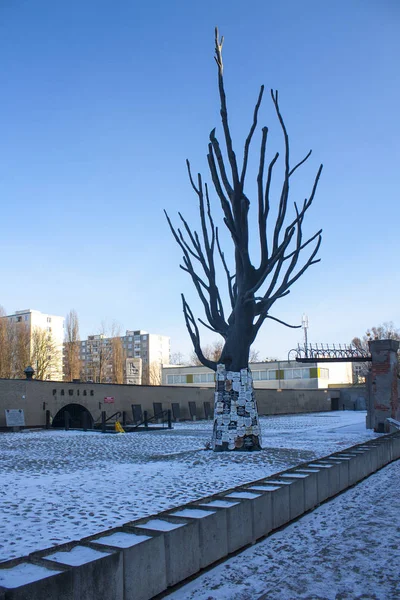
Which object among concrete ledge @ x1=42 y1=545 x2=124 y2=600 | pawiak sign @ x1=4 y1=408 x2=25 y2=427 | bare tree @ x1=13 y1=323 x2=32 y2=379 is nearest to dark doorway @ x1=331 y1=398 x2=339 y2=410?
bare tree @ x1=13 y1=323 x2=32 y2=379

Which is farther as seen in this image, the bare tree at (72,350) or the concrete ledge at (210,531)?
the bare tree at (72,350)

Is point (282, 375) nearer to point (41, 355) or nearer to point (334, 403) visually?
point (334, 403)

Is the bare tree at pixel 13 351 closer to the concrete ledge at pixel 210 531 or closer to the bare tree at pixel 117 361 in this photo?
the bare tree at pixel 117 361

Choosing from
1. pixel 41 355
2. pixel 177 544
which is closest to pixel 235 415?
pixel 177 544

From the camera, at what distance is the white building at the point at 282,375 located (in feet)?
196

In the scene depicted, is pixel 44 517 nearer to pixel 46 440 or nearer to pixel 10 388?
pixel 46 440

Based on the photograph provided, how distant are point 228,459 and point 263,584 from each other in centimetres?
698

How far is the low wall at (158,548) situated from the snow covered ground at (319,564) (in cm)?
15

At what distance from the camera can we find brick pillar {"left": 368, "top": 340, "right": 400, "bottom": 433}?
1789 cm

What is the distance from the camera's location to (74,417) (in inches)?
949

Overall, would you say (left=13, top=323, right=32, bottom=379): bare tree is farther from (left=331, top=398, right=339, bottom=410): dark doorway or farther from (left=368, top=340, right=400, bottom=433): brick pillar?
(left=368, top=340, right=400, bottom=433): brick pillar

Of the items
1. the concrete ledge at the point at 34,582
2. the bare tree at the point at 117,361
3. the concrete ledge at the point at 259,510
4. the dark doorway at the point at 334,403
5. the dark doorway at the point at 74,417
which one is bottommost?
the dark doorway at the point at 334,403

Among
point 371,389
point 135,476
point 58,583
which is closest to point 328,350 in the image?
point 371,389

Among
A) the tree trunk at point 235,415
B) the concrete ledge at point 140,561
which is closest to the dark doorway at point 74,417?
the tree trunk at point 235,415
